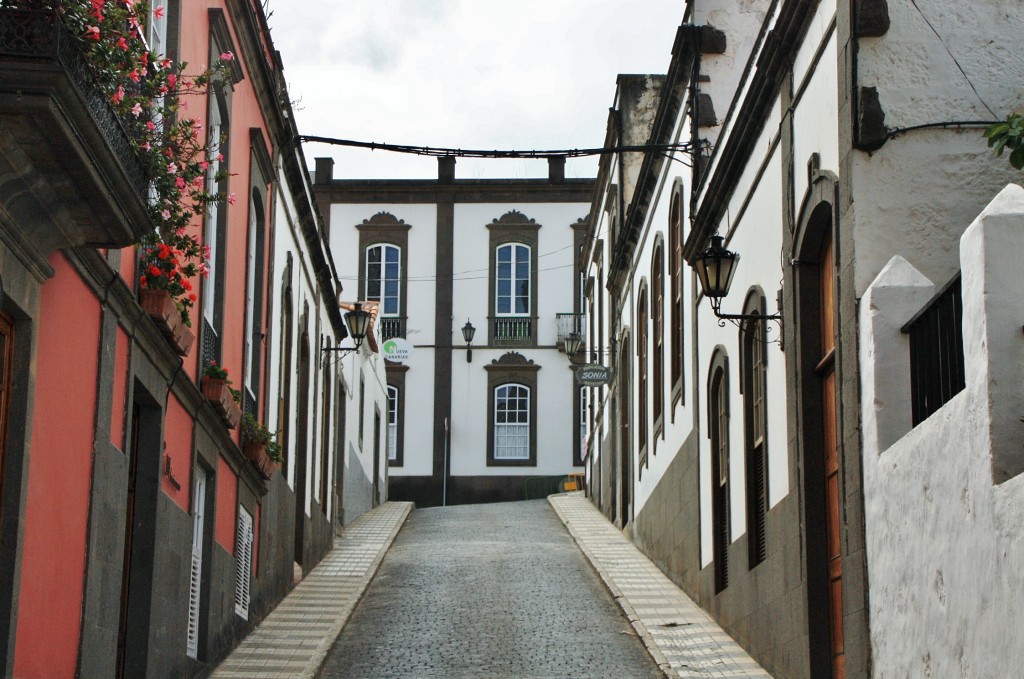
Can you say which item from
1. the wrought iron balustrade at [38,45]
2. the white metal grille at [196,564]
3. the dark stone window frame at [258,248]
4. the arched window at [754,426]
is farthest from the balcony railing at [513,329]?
the wrought iron balustrade at [38,45]

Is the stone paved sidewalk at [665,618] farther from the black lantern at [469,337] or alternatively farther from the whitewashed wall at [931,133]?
the black lantern at [469,337]

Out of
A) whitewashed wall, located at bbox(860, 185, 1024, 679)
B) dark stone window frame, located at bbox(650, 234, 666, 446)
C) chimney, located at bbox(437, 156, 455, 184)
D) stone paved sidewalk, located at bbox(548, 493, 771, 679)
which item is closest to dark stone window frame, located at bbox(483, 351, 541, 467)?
chimney, located at bbox(437, 156, 455, 184)

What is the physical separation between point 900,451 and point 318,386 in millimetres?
14322

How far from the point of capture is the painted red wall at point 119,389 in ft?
31.6

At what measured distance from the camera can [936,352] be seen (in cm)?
894

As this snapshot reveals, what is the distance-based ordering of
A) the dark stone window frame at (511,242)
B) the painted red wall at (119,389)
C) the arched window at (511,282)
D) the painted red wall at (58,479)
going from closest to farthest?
→ the painted red wall at (58,479) < the painted red wall at (119,389) < the dark stone window frame at (511,242) < the arched window at (511,282)

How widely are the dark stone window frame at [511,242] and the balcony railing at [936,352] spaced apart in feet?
106

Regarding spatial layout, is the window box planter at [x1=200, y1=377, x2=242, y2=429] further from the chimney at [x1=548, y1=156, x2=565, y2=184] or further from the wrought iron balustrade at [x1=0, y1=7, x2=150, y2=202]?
the chimney at [x1=548, y1=156, x2=565, y2=184]

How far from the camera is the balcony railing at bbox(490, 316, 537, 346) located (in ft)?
137

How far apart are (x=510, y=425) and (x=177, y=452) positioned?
2986 centimetres

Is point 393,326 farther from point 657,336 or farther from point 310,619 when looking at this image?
point 310,619

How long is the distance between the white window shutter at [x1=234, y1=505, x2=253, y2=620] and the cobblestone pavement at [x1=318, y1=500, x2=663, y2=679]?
996 mm

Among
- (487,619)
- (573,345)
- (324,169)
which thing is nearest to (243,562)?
(487,619)

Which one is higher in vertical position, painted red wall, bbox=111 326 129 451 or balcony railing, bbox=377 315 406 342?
balcony railing, bbox=377 315 406 342
